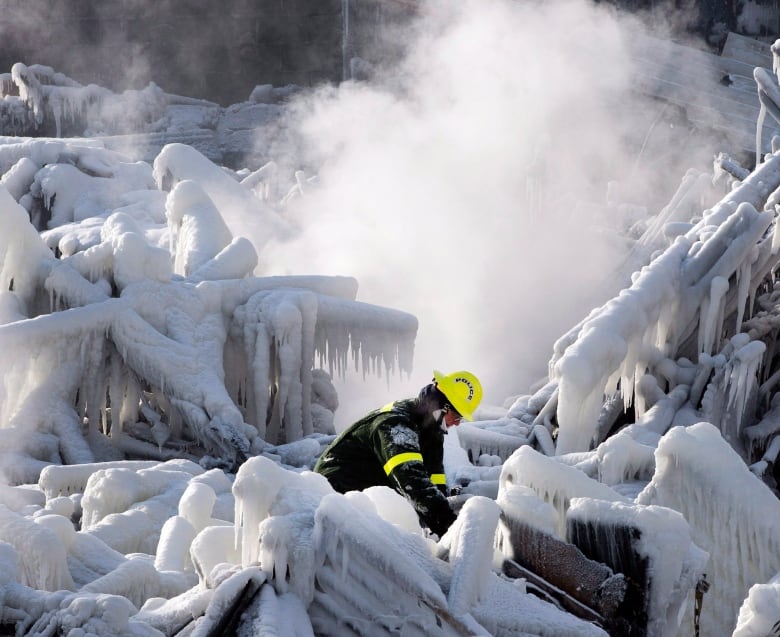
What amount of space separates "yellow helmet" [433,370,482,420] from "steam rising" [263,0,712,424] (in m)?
10.3

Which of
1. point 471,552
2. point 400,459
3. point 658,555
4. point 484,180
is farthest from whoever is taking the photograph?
point 484,180

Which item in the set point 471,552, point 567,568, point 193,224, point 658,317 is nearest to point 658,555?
point 567,568

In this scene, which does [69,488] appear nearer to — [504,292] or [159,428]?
[159,428]

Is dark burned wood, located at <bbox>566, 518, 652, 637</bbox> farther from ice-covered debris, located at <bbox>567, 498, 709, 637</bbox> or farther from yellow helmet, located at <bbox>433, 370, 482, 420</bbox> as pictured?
yellow helmet, located at <bbox>433, 370, 482, 420</bbox>

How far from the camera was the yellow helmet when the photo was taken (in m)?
5.80

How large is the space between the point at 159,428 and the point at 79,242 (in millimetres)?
2894

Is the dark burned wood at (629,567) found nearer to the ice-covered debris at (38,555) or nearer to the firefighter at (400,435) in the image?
the firefighter at (400,435)

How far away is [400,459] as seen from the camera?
549 cm

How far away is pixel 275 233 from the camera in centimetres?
1652

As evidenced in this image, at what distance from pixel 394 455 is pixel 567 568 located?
3.33 feet

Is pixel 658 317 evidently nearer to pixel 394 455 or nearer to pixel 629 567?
pixel 394 455

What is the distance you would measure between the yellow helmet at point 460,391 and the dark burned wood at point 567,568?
0.88 meters

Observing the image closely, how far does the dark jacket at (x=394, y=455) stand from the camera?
5.41 meters

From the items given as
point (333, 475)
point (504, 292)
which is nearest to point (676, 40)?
point (504, 292)
